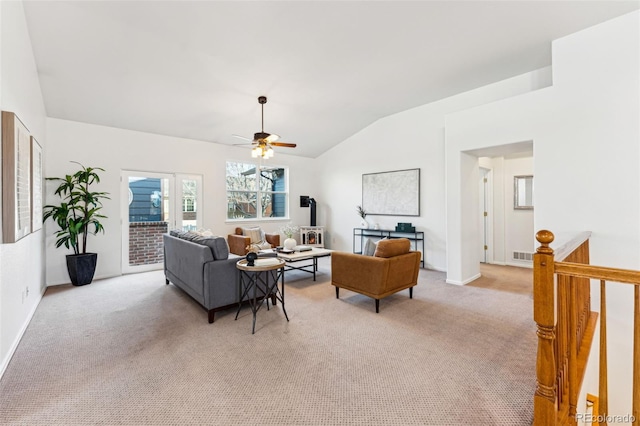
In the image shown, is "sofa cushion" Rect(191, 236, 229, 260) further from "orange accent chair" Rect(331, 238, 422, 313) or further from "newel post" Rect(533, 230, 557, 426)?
"newel post" Rect(533, 230, 557, 426)

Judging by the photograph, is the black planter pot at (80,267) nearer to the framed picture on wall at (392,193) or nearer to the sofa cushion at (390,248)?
the sofa cushion at (390,248)

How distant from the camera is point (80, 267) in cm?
453

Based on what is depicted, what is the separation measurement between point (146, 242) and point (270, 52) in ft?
13.9

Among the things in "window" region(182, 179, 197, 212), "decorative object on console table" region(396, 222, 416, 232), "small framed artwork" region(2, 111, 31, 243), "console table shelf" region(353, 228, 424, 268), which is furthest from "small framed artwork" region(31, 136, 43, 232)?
"decorative object on console table" region(396, 222, 416, 232)

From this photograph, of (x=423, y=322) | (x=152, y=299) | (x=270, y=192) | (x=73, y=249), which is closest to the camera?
(x=423, y=322)

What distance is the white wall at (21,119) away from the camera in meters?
2.35

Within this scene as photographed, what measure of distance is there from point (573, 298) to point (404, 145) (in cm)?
484

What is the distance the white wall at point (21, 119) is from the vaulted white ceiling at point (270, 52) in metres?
0.36

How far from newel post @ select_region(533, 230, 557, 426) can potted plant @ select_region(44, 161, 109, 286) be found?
5.71 meters

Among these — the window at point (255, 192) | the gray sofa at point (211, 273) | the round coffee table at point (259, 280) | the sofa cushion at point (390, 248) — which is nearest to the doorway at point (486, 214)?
the sofa cushion at point (390, 248)

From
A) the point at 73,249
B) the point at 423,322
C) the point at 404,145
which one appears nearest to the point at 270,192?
the point at 404,145

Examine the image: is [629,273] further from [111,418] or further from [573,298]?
[111,418]

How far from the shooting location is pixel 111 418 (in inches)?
69.1

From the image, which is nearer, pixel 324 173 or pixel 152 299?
pixel 152 299
